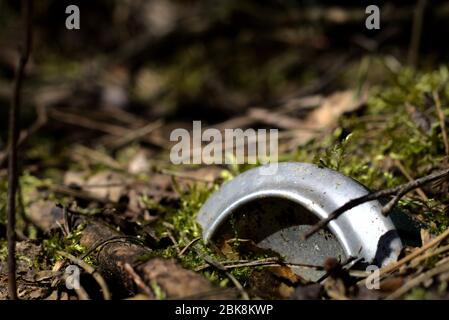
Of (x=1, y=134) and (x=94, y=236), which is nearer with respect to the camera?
(x=94, y=236)

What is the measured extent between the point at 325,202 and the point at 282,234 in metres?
0.22

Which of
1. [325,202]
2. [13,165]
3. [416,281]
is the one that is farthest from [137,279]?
[416,281]

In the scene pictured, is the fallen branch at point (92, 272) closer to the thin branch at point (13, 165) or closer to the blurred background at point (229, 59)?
the thin branch at point (13, 165)

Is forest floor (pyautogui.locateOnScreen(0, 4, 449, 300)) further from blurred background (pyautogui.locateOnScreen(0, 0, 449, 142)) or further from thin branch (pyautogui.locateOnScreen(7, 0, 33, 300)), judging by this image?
thin branch (pyautogui.locateOnScreen(7, 0, 33, 300))

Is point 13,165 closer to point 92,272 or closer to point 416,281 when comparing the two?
point 92,272

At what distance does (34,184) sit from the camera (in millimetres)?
3086

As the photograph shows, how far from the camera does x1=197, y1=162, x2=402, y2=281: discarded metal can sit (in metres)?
1.73

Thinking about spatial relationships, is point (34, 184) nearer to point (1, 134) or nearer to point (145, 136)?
point (145, 136)

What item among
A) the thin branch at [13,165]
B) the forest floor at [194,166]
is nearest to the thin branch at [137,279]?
the forest floor at [194,166]

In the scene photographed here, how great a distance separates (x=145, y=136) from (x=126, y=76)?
172 cm

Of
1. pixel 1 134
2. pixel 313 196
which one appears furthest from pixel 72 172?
pixel 313 196

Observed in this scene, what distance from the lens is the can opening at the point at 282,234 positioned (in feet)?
6.02

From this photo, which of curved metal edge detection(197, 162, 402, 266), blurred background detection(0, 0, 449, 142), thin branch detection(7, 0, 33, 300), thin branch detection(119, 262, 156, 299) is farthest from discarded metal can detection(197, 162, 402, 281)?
blurred background detection(0, 0, 449, 142)
